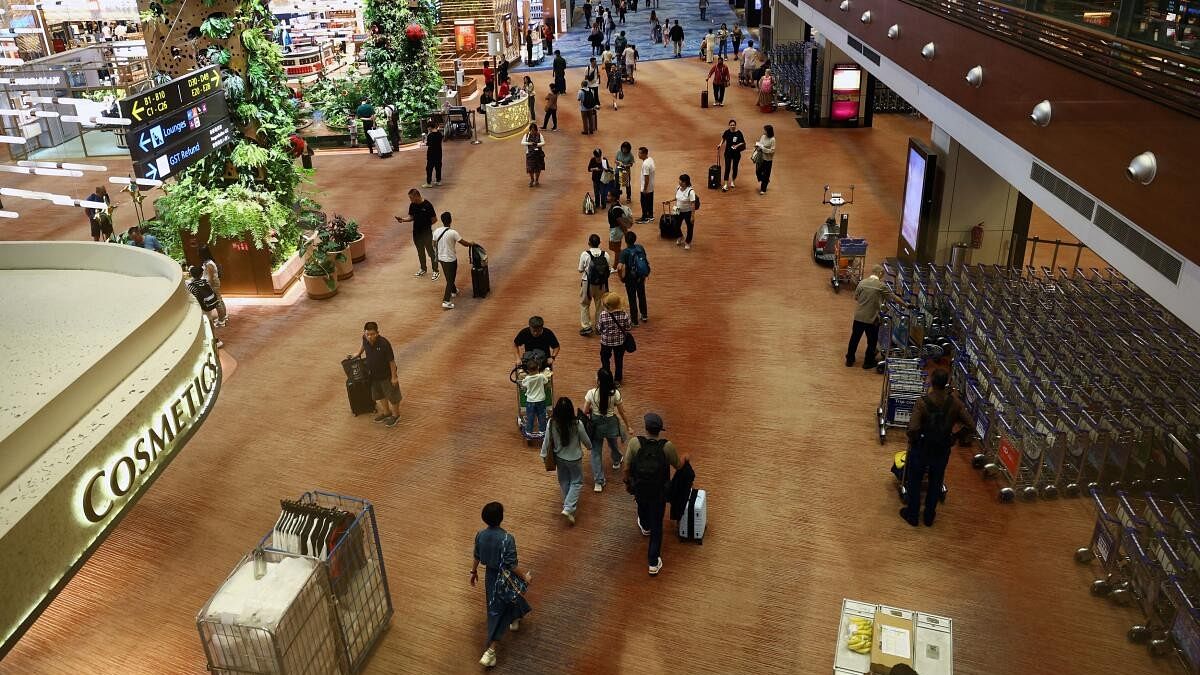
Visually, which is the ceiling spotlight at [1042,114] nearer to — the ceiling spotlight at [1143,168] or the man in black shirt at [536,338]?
the ceiling spotlight at [1143,168]

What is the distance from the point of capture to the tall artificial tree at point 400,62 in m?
26.4

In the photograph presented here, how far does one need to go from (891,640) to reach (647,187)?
12808 millimetres

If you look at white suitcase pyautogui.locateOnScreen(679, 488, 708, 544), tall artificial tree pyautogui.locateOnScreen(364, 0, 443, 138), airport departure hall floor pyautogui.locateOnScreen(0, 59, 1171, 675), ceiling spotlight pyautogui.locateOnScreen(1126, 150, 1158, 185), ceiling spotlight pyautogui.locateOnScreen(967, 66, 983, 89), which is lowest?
airport departure hall floor pyautogui.locateOnScreen(0, 59, 1171, 675)

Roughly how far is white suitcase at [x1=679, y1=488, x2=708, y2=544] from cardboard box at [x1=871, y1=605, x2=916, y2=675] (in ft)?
8.75

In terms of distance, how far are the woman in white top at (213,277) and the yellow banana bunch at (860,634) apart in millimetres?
11317

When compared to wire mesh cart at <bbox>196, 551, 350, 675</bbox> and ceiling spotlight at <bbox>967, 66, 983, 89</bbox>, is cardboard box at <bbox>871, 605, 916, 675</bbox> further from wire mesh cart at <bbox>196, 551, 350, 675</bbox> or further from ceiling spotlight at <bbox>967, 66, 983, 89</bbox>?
ceiling spotlight at <bbox>967, 66, 983, 89</bbox>

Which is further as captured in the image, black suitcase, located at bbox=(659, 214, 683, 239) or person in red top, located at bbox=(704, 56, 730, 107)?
person in red top, located at bbox=(704, 56, 730, 107)

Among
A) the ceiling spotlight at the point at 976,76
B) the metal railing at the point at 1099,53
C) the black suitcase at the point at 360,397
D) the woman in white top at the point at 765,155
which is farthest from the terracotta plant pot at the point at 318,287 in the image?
the metal railing at the point at 1099,53

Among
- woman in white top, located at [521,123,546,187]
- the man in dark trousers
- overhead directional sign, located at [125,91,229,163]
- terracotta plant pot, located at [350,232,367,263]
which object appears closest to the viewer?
the man in dark trousers

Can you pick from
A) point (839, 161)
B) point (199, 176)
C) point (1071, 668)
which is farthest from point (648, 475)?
point (839, 161)

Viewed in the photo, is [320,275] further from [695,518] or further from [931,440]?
[931,440]

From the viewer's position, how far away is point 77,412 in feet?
15.5

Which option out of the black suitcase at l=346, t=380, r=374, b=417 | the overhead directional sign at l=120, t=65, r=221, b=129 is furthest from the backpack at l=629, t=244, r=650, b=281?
the overhead directional sign at l=120, t=65, r=221, b=129

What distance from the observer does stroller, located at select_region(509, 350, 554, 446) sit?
32.5 ft
